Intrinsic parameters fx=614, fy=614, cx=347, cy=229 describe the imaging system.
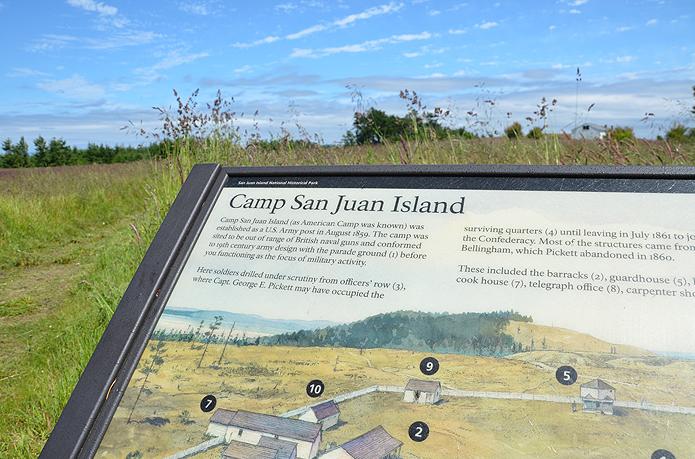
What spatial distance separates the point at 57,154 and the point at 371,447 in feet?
86.6

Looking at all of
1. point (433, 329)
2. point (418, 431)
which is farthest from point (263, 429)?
point (433, 329)

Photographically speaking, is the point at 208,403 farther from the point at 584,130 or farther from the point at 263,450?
the point at 584,130

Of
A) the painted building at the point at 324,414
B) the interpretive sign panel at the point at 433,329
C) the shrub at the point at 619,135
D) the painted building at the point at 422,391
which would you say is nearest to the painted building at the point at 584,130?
the shrub at the point at 619,135

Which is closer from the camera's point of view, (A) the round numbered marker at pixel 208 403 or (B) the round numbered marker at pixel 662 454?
(B) the round numbered marker at pixel 662 454

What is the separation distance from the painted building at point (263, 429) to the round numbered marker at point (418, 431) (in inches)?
9.2

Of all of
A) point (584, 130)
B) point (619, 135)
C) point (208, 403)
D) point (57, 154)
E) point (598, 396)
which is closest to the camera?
point (598, 396)

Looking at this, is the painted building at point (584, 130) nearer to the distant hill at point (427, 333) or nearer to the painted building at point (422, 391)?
the distant hill at point (427, 333)

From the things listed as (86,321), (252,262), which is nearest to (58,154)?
(86,321)

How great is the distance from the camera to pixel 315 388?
165 cm

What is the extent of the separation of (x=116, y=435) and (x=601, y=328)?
1354 millimetres

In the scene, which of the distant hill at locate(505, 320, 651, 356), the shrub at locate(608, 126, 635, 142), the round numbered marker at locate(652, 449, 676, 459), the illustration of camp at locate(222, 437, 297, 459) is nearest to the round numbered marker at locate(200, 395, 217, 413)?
the illustration of camp at locate(222, 437, 297, 459)

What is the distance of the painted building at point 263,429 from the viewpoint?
5.08 feet

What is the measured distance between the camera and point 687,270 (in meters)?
1.67

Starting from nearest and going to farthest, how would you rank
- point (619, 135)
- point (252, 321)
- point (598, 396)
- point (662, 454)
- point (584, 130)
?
point (662, 454), point (598, 396), point (252, 321), point (619, 135), point (584, 130)
